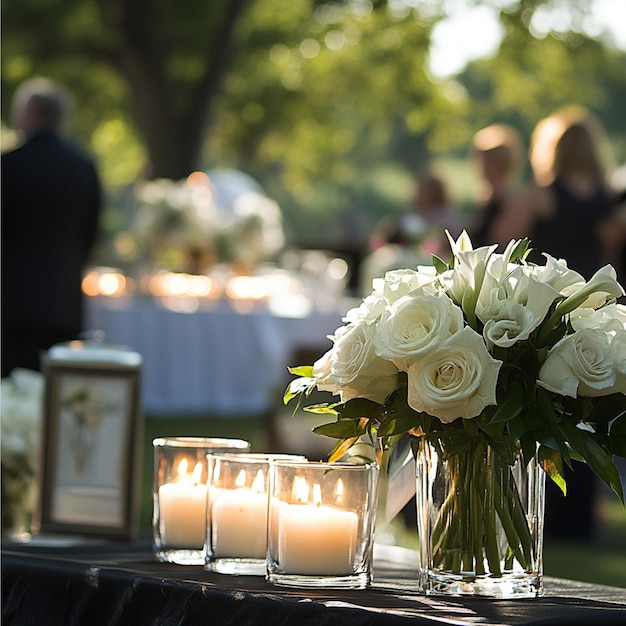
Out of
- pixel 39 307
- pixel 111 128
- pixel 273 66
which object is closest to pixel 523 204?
pixel 39 307

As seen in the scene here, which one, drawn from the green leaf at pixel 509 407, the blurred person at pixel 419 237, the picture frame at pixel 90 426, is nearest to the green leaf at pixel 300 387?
the green leaf at pixel 509 407

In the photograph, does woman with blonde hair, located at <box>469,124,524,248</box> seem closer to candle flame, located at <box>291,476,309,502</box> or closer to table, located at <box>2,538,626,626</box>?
table, located at <box>2,538,626,626</box>

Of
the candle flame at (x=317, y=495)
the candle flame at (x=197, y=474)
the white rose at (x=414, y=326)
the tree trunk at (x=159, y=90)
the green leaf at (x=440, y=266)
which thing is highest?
the tree trunk at (x=159, y=90)

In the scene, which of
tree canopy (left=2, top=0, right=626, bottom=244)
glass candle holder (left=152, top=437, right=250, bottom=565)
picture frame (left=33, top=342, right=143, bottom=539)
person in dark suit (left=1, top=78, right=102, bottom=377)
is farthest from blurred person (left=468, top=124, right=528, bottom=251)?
glass candle holder (left=152, top=437, right=250, bottom=565)

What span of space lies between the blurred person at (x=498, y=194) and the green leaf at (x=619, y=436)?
4.03 metres

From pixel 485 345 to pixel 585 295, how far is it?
0.13m

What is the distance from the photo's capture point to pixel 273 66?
1800cm

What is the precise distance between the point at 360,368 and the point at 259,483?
259 mm

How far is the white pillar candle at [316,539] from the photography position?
1.50 meters

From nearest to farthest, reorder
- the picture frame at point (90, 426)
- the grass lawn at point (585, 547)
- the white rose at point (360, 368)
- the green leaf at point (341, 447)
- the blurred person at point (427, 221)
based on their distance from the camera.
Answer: the white rose at point (360, 368), the green leaf at point (341, 447), the picture frame at point (90, 426), the grass lawn at point (585, 547), the blurred person at point (427, 221)

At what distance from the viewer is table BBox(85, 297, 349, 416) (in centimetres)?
687

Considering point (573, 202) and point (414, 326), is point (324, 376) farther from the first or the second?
point (573, 202)

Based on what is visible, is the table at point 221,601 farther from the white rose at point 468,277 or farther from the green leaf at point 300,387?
the white rose at point 468,277

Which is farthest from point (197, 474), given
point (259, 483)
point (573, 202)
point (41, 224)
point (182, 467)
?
point (573, 202)
